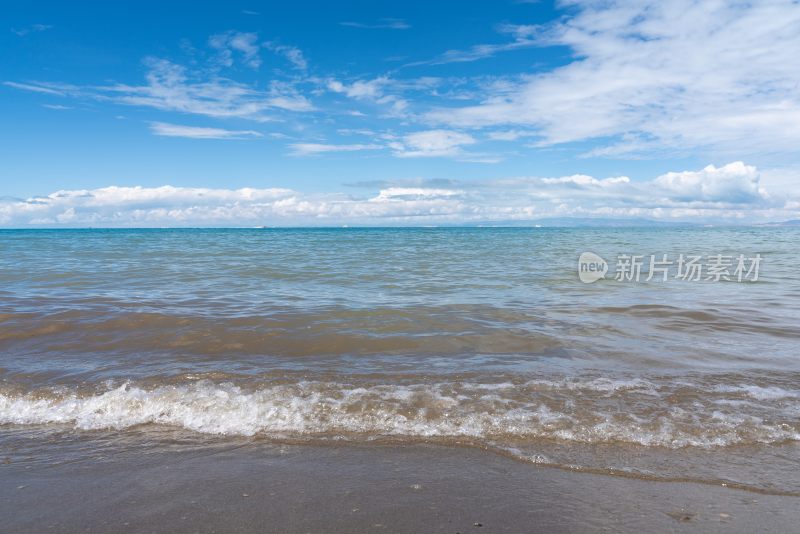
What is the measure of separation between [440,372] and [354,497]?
10.3ft

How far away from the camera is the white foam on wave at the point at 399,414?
15.5ft

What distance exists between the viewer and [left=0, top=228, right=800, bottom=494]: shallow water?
466cm

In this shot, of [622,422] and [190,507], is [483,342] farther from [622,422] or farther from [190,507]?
[190,507]

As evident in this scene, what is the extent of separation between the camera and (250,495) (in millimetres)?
3650

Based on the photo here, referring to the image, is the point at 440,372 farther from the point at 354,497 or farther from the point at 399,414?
the point at 354,497

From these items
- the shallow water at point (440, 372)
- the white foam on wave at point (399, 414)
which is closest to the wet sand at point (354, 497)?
the shallow water at point (440, 372)

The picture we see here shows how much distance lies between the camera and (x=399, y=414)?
519cm

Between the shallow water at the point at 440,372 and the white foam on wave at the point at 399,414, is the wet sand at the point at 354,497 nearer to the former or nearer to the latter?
the shallow water at the point at 440,372

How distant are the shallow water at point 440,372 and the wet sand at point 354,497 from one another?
327 mm

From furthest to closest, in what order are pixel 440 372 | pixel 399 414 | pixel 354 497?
pixel 440 372
pixel 399 414
pixel 354 497

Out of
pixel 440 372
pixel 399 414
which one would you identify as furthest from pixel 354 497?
pixel 440 372

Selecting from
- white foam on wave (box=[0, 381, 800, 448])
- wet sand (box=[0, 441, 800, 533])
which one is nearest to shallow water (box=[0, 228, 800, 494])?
white foam on wave (box=[0, 381, 800, 448])

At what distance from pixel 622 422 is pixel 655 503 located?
1.49 m

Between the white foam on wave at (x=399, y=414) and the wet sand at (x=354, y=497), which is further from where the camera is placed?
the white foam on wave at (x=399, y=414)
